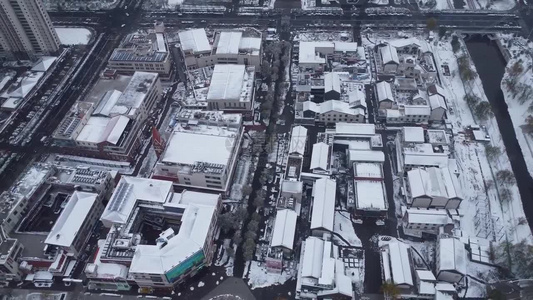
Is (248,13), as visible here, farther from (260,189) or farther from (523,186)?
(523,186)

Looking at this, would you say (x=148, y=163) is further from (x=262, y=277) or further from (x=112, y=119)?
(x=262, y=277)

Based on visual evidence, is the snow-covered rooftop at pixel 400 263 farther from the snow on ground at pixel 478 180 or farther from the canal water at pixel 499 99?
the canal water at pixel 499 99

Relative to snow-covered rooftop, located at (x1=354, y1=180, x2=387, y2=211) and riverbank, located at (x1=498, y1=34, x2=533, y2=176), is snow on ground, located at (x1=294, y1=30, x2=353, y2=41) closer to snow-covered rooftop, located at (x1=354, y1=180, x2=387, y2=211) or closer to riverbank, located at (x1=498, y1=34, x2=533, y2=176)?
riverbank, located at (x1=498, y1=34, x2=533, y2=176)

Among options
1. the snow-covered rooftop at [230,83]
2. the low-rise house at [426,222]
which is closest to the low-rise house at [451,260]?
the low-rise house at [426,222]

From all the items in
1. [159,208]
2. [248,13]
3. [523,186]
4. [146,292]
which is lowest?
[146,292]

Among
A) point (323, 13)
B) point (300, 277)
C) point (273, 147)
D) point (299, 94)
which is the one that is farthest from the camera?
point (323, 13)

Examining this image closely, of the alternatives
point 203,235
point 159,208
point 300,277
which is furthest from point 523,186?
point 159,208
